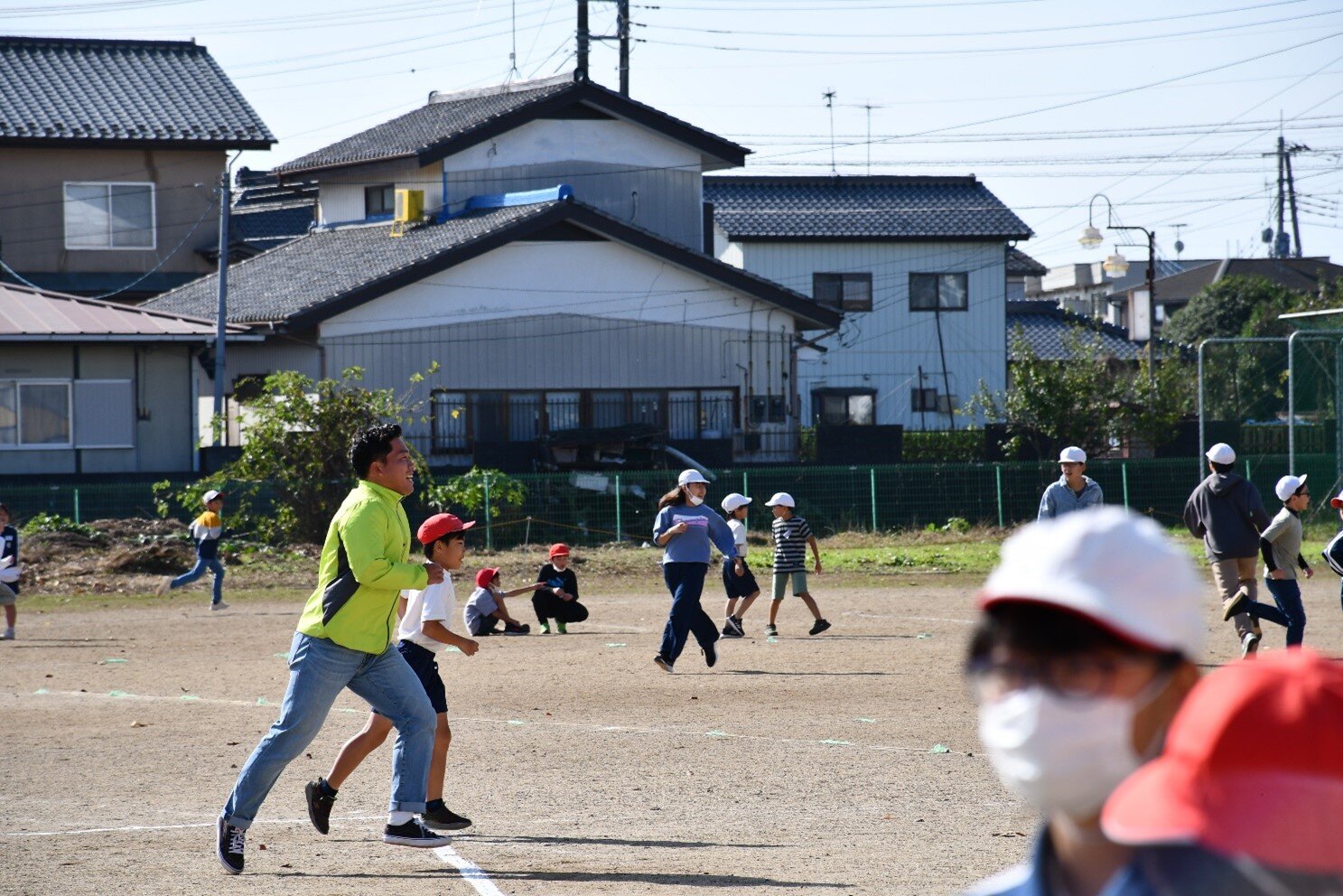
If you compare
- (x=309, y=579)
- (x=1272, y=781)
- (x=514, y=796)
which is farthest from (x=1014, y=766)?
(x=309, y=579)

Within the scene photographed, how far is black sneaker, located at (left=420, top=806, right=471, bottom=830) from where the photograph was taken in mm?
7777

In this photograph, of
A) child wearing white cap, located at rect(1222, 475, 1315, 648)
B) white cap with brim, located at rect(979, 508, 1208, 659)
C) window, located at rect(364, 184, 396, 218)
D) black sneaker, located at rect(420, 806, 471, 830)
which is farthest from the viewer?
window, located at rect(364, 184, 396, 218)

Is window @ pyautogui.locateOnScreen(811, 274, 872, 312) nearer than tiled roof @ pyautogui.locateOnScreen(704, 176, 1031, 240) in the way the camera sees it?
No

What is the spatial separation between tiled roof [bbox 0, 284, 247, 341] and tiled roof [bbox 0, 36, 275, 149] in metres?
7.12

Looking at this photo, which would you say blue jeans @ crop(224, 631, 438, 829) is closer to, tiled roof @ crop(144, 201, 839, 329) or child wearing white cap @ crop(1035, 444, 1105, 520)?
child wearing white cap @ crop(1035, 444, 1105, 520)

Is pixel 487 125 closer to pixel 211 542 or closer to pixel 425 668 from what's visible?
pixel 211 542

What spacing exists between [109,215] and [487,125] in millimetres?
9526

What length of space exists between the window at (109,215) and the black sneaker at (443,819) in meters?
32.5

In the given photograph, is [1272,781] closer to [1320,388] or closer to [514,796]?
[514,796]

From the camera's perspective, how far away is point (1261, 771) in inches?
56.7

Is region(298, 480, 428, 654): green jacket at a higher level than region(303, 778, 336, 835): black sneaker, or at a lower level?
higher

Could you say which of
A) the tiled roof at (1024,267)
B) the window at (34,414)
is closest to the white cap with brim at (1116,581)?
the window at (34,414)

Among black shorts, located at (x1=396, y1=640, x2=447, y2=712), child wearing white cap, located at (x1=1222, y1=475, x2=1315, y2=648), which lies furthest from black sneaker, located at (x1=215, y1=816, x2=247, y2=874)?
child wearing white cap, located at (x1=1222, y1=475, x2=1315, y2=648)

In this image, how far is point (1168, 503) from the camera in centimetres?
2939
